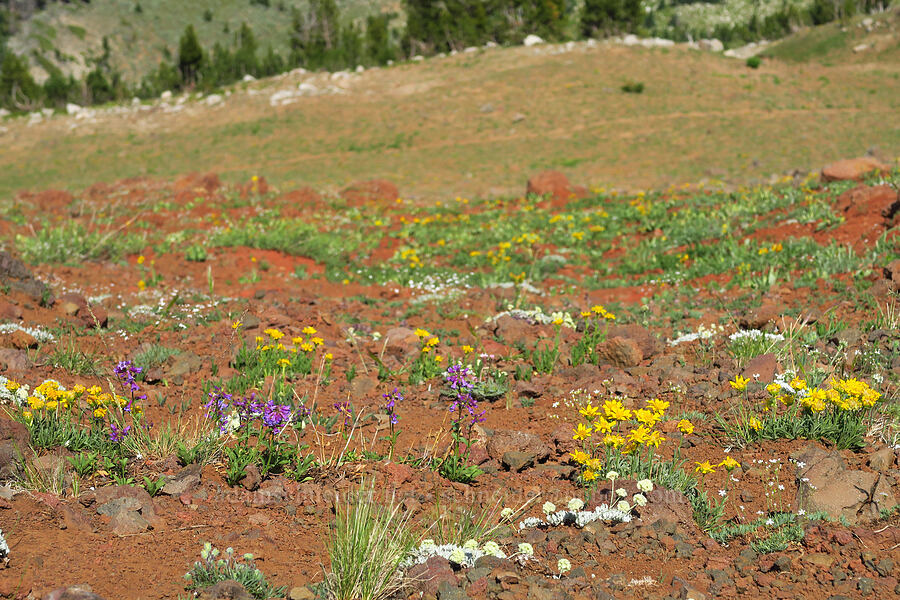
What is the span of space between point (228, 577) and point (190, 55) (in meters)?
65.7

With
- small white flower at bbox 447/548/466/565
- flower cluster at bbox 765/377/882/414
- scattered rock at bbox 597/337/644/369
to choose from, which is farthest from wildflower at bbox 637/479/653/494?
scattered rock at bbox 597/337/644/369

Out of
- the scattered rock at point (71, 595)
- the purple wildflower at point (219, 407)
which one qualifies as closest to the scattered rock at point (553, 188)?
the purple wildflower at point (219, 407)

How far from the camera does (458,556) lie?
3.32 meters

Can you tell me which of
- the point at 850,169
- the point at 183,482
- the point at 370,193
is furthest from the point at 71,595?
the point at 370,193

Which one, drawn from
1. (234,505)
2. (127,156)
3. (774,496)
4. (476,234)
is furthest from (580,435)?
(127,156)

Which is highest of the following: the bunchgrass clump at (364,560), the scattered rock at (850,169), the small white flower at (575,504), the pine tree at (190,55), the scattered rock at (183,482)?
→ the pine tree at (190,55)

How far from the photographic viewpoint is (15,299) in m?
7.71

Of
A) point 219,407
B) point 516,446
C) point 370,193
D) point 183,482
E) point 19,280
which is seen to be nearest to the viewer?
point 183,482

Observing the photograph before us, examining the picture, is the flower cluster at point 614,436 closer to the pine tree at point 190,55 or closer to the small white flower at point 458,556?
the small white flower at point 458,556

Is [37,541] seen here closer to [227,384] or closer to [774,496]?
[227,384]

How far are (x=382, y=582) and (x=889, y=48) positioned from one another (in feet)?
166

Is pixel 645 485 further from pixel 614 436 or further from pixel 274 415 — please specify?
pixel 274 415

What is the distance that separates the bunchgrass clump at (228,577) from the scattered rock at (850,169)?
47.0 ft

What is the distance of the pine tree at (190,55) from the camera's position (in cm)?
6112
